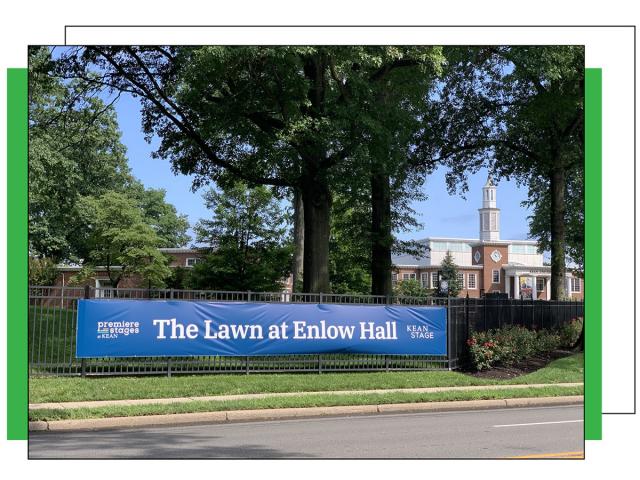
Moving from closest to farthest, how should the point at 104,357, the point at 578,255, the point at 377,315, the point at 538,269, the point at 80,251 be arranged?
the point at 104,357 < the point at 377,315 < the point at 578,255 < the point at 80,251 < the point at 538,269

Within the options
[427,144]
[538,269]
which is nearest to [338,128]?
[427,144]

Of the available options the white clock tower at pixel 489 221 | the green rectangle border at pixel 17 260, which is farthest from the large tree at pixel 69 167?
the white clock tower at pixel 489 221

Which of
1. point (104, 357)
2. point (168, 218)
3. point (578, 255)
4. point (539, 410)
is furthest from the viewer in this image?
point (168, 218)

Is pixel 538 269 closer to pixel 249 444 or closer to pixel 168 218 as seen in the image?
pixel 168 218

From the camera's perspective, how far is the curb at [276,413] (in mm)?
11000

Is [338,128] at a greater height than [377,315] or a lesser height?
greater

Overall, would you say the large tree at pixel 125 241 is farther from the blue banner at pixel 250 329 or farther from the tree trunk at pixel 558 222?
the blue banner at pixel 250 329

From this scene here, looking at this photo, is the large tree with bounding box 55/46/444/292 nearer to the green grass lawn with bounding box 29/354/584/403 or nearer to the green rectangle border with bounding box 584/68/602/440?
the green grass lawn with bounding box 29/354/584/403

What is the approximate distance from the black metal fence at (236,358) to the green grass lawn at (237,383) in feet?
1.66

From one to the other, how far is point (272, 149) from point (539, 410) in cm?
958

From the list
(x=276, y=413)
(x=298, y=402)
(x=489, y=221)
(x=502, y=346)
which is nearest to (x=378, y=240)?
(x=502, y=346)

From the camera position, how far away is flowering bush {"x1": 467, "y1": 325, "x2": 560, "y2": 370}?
62.5 ft

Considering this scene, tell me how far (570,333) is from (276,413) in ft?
50.2

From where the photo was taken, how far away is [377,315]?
59.7 feet
